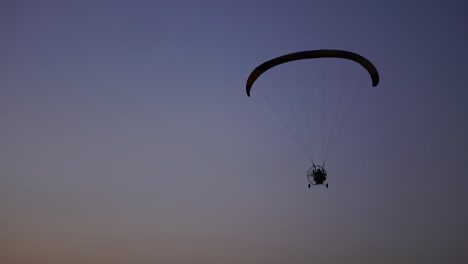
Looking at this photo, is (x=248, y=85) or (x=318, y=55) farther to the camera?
(x=248, y=85)

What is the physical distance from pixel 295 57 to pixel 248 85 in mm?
3101

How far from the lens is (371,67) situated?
19000mm

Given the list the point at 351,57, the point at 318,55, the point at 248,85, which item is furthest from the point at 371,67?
the point at 248,85

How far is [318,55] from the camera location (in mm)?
18047

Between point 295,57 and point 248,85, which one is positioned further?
point 248,85

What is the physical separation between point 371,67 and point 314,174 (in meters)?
6.10

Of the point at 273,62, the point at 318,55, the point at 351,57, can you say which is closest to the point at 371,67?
the point at 351,57

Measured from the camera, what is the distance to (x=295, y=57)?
18453mm

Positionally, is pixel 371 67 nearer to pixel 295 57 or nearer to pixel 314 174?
pixel 295 57

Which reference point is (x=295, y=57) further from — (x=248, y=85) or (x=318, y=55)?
(x=248, y=85)

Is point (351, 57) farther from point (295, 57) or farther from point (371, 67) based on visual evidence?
point (295, 57)

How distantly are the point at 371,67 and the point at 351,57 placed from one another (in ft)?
4.21

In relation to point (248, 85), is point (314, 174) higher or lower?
lower

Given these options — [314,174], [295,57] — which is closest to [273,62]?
[295,57]
